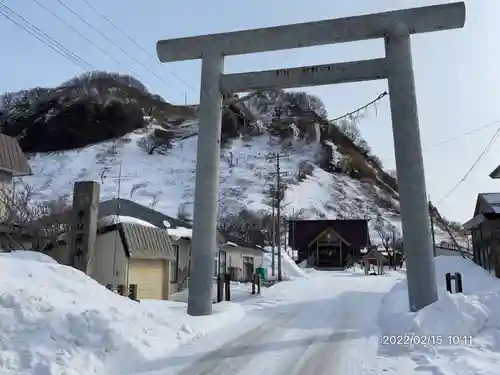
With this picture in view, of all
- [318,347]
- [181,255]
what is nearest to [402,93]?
Answer: [318,347]

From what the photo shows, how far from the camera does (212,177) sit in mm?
11844

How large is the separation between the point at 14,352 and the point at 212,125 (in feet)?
24.7

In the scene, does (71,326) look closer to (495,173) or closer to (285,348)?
(285,348)

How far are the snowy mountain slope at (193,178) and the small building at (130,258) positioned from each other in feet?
190

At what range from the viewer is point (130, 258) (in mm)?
18484

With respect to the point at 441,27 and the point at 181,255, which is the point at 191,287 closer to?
the point at 441,27

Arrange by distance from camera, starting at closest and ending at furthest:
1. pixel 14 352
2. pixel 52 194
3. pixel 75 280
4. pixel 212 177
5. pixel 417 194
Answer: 1. pixel 14 352
2. pixel 75 280
3. pixel 417 194
4. pixel 212 177
5. pixel 52 194

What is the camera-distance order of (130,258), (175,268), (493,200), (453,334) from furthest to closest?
(175,268), (493,200), (130,258), (453,334)

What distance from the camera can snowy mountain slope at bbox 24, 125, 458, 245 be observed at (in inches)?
3477

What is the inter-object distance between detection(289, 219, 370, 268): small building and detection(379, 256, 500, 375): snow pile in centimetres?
5329

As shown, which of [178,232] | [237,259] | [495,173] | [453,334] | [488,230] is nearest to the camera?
[453,334]
